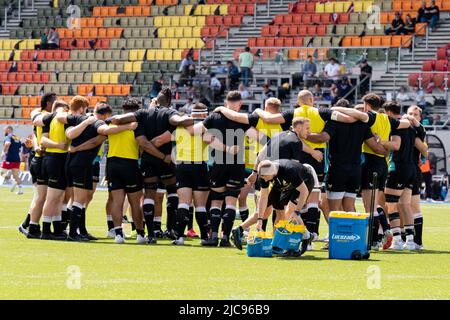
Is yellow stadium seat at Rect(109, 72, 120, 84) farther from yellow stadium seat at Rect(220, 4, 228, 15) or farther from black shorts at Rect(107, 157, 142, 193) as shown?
black shorts at Rect(107, 157, 142, 193)

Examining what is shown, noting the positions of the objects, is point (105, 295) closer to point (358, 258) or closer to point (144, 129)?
point (358, 258)

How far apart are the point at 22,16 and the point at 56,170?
118 feet

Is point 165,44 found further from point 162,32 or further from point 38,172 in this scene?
point 38,172

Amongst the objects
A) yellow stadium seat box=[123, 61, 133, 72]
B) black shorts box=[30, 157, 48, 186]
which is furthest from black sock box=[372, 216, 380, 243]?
yellow stadium seat box=[123, 61, 133, 72]

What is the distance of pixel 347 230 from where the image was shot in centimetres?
1419

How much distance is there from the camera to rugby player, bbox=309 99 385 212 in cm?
1565

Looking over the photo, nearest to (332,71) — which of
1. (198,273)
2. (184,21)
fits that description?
(184,21)

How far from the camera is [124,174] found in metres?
16.0

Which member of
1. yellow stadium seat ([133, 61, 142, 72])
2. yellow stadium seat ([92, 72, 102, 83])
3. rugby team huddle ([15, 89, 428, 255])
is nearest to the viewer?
rugby team huddle ([15, 89, 428, 255])

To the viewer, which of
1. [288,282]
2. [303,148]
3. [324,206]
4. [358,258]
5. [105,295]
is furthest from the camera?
[324,206]

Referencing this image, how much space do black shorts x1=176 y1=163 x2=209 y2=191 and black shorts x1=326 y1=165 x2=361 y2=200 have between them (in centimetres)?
179

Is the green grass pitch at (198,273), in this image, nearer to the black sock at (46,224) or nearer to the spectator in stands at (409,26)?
the black sock at (46,224)

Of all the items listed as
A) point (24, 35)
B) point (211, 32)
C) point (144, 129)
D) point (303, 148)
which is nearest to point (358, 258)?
point (303, 148)

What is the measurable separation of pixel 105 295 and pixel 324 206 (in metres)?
7.56
